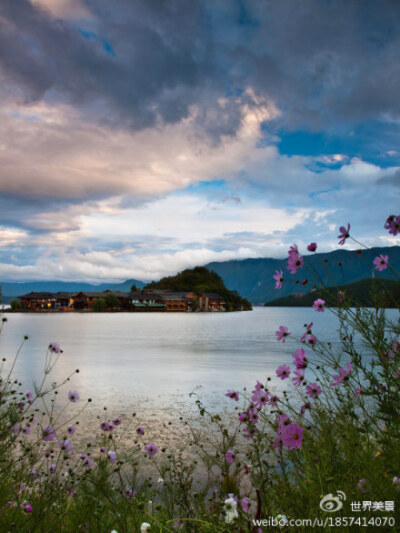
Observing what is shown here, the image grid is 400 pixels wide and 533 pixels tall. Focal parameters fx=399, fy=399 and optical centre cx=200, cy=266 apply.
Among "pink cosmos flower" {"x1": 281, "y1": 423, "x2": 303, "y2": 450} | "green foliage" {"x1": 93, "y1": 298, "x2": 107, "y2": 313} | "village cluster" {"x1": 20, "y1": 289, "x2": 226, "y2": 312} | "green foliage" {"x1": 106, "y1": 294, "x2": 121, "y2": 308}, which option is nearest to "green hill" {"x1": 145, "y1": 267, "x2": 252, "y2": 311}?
"village cluster" {"x1": 20, "y1": 289, "x2": 226, "y2": 312}

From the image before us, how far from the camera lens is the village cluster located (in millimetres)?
129875

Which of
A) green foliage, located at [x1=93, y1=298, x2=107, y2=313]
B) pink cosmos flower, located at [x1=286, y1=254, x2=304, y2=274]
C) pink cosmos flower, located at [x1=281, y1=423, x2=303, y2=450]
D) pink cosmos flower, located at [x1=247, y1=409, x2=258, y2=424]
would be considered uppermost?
pink cosmos flower, located at [x1=286, y1=254, x2=304, y2=274]

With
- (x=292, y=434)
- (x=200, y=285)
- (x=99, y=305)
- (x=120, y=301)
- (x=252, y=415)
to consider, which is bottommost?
(x=99, y=305)

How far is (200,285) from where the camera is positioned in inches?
6294

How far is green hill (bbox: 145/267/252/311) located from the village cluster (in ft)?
28.3

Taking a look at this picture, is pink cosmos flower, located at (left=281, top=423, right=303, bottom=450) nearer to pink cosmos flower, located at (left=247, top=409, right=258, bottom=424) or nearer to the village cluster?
pink cosmos flower, located at (left=247, top=409, right=258, bottom=424)

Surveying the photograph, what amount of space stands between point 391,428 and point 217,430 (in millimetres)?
5422

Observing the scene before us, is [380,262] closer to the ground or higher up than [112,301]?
higher up

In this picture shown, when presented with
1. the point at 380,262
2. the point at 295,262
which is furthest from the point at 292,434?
the point at 380,262

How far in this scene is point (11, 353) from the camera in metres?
22.8

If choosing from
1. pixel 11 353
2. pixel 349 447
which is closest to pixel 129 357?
pixel 11 353

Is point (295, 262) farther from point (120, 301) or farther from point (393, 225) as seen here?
point (120, 301)

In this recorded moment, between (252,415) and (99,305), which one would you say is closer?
(252,415)

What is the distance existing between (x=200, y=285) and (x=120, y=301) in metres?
37.2
